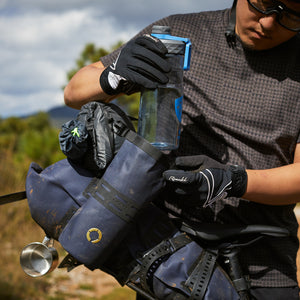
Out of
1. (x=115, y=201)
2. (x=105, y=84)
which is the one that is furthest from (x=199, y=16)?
(x=115, y=201)

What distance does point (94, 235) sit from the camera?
1.76 meters

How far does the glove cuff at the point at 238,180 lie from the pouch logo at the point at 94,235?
60 cm

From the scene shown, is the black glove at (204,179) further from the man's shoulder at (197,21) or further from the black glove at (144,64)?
the man's shoulder at (197,21)

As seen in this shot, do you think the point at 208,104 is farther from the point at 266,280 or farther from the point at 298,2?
the point at 266,280

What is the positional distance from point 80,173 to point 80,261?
0.38 metres

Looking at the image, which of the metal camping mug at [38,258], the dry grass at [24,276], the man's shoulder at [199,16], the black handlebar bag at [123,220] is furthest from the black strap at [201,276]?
the dry grass at [24,276]

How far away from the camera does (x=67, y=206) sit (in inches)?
75.2

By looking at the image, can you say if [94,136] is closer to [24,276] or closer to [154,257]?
[154,257]

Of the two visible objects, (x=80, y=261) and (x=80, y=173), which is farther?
(x=80, y=173)

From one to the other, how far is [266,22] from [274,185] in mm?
747

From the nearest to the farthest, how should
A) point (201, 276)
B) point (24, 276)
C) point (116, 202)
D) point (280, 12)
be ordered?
point (116, 202) → point (201, 276) → point (280, 12) → point (24, 276)

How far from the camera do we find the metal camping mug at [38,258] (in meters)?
2.02

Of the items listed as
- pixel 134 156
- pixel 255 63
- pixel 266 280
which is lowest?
pixel 266 280

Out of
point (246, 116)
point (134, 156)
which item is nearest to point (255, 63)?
point (246, 116)
